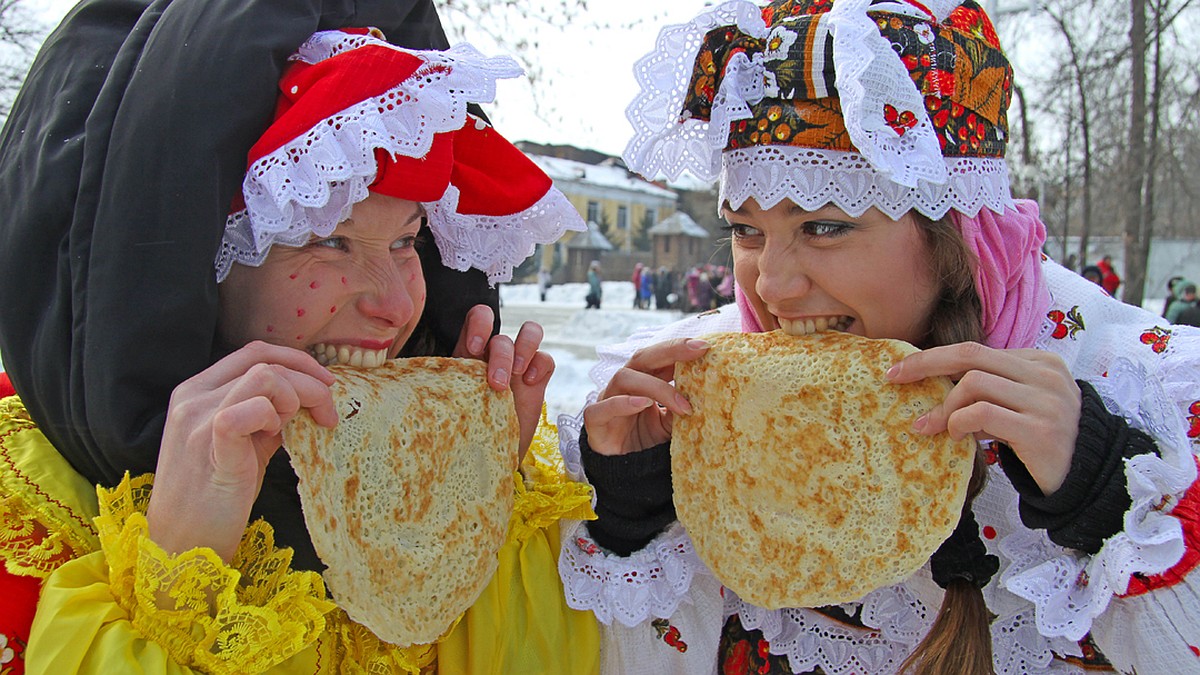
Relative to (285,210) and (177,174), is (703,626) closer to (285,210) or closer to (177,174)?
(285,210)

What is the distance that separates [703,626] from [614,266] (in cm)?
3493

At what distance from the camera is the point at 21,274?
1.26m

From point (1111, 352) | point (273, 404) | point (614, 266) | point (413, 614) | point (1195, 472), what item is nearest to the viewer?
point (273, 404)

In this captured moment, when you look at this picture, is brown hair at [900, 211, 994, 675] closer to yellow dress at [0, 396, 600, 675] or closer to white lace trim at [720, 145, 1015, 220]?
white lace trim at [720, 145, 1015, 220]

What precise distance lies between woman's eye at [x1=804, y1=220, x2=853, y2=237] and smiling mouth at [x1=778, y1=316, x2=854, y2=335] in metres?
0.16

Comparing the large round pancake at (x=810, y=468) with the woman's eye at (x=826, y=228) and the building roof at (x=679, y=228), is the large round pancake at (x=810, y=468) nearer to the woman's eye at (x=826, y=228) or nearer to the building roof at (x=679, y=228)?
the woman's eye at (x=826, y=228)

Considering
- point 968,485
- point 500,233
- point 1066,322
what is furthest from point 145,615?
point 1066,322

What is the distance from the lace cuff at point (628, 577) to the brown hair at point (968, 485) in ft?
1.43

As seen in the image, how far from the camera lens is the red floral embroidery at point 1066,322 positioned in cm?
172

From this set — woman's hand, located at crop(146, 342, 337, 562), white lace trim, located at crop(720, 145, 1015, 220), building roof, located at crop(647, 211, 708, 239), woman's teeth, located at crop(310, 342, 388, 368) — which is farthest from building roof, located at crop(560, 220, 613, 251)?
woman's hand, located at crop(146, 342, 337, 562)

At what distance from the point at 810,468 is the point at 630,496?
36 centimetres

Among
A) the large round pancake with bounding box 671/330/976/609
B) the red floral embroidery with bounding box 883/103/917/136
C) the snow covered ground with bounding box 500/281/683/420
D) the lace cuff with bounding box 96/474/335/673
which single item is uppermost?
Result: the red floral embroidery with bounding box 883/103/917/136

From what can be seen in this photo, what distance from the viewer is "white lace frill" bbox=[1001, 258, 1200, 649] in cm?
130

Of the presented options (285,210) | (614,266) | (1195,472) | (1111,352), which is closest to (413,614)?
(285,210)
